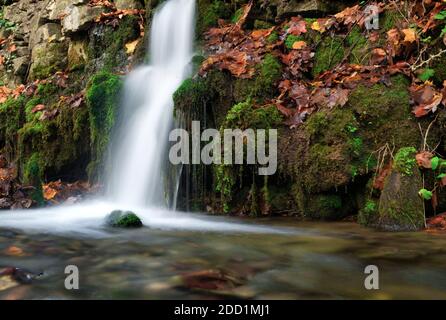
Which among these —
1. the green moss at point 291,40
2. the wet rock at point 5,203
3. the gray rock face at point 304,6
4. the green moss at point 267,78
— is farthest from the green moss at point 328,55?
the wet rock at point 5,203

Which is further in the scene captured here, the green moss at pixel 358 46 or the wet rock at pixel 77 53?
the wet rock at pixel 77 53

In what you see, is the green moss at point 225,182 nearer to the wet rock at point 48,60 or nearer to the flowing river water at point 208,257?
the flowing river water at point 208,257

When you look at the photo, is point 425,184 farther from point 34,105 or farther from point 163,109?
point 34,105

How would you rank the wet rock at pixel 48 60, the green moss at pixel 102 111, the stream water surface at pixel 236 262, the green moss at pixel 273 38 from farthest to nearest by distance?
the wet rock at pixel 48 60
the green moss at pixel 102 111
the green moss at pixel 273 38
the stream water surface at pixel 236 262

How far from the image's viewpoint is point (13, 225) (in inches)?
194

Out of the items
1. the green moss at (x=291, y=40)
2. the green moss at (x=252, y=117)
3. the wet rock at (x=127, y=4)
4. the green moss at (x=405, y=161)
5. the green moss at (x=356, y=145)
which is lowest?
the green moss at (x=405, y=161)

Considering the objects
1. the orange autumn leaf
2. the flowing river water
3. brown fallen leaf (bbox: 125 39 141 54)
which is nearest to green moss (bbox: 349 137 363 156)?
the flowing river water

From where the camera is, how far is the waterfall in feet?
22.0

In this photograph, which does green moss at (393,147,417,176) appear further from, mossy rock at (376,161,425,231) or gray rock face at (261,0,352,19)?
gray rock face at (261,0,352,19)

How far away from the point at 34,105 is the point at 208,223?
6.24 meters

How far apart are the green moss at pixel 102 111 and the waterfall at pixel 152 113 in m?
0.22

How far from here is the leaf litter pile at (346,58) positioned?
17.1ft

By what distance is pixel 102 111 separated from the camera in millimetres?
7688

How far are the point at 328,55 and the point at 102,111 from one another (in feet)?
13.3
